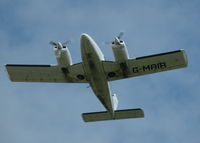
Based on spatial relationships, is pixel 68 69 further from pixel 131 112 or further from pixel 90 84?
pixel 131 112

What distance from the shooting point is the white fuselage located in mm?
30047

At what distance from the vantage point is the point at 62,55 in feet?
105

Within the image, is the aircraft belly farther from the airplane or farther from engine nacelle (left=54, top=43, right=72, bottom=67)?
engine nacelle (left=54, top=43, right=72, bottom=67)

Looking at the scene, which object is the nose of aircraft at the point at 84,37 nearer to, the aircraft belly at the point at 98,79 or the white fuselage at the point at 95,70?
the white fuselage at the point at 95,70

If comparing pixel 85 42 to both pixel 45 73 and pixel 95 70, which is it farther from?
pixel 45 73

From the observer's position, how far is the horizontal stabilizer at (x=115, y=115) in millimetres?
35688

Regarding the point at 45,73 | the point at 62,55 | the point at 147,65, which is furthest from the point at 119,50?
the point at 45,73

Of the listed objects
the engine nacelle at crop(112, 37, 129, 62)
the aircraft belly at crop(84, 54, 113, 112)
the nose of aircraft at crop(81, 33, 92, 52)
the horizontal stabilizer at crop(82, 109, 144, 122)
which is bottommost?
the horizontal stabilizer at crop(82, 109, 144, 122)

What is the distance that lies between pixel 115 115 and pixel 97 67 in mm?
6201

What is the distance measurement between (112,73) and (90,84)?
6.20ft

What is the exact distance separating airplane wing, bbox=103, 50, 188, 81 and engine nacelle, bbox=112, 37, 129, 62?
1.70 ft

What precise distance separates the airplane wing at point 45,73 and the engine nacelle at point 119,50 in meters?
2.88

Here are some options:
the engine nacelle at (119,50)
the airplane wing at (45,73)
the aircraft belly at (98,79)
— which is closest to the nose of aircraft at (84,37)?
the aircraft belly at (98,79)

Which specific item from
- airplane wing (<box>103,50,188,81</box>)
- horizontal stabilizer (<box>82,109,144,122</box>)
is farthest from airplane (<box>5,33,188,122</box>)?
horizontal stabilizer (<box>82,109,144,122</box>)
